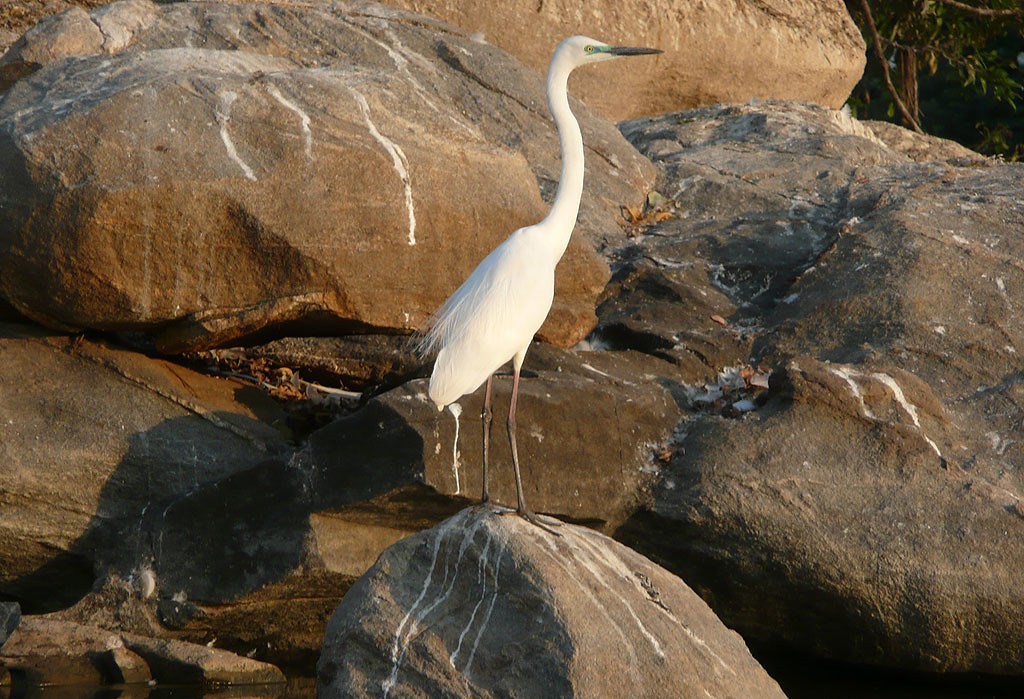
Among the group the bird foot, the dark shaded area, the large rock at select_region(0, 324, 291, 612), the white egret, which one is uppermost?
the white egret

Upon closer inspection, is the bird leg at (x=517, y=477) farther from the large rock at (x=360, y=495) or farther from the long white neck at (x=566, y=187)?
the long white neck at (x=566, y=187)

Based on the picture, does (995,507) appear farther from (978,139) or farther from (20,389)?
(978,139)

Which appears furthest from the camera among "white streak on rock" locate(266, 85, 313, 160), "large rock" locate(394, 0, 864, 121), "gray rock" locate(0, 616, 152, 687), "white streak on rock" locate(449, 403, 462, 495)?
"large rock" locate(394, 0, 864, 121)

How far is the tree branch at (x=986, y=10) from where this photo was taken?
13.1m

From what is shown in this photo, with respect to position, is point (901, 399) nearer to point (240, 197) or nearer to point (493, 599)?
point (493, 599)

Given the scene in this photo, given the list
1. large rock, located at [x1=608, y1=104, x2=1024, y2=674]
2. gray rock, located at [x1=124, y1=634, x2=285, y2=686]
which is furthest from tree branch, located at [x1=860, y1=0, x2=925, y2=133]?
gray rock, located at [x1=124, y1=634, x2=285, y2=686]

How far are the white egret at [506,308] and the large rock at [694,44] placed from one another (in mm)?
5046

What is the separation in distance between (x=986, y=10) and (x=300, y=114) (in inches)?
359

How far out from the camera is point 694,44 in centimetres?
1200

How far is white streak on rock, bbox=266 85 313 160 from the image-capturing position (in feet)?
22.2

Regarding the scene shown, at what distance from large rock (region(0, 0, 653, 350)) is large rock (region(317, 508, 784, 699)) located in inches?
77.2

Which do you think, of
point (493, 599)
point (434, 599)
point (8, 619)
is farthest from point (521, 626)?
point (8, 619)

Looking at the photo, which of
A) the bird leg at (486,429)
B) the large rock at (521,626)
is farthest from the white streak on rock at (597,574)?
the bird leg at (486,429)

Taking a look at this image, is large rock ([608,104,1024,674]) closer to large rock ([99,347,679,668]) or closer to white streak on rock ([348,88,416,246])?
large rock ([99,347,679,668])
